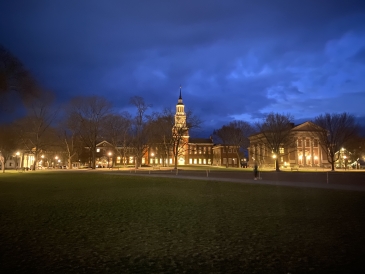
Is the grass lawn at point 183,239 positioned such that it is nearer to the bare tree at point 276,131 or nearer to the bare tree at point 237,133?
the bare tree at point 276,131

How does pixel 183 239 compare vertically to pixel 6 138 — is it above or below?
below

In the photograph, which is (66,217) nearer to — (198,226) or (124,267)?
(198,226)

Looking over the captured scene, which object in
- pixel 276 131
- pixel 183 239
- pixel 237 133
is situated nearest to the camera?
pixel 183 239

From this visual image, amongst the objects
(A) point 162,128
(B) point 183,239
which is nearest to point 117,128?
(A) point 162,128

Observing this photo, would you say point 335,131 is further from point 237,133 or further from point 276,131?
point 237,133

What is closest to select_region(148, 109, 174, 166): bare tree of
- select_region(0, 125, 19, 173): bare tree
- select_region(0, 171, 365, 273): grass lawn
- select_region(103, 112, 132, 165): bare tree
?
select_region(103, 112, 132, 165): bare tree

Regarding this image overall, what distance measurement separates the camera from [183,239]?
768cm

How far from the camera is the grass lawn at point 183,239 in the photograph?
5727mm

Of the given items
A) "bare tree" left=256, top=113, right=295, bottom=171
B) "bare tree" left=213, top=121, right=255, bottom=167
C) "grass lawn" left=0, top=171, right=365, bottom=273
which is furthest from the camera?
"bare tree" left=213, top=121, right=255, bottom=167

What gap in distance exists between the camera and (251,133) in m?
75.6

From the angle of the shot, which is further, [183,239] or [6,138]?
[6,138]

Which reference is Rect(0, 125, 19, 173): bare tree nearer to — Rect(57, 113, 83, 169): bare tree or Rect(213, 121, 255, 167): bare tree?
Rect(57, 113, 83, 169): bare tree

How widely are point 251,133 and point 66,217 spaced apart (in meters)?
68.2

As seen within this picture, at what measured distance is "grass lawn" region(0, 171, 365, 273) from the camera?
5.73 m
